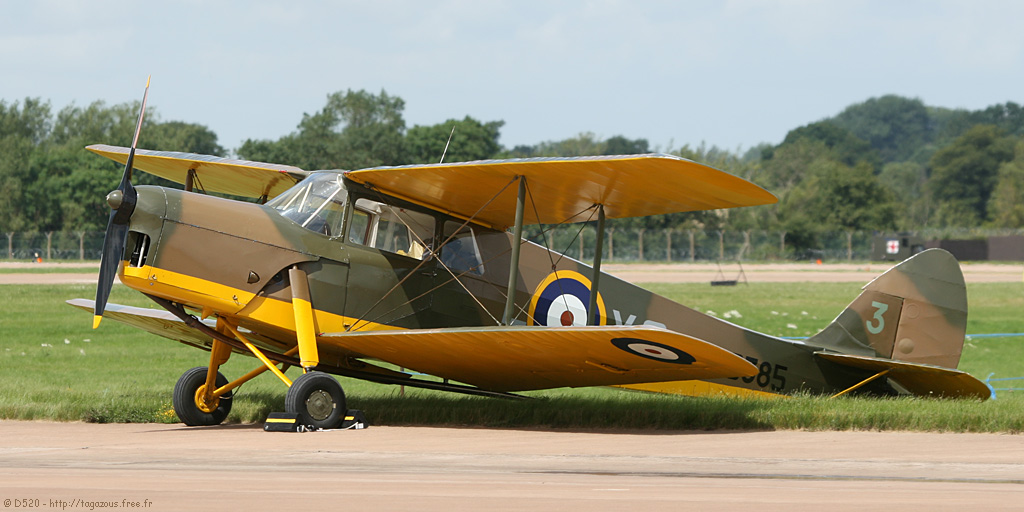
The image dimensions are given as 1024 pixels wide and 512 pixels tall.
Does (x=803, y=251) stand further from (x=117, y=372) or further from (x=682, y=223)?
(x=117, y=372)

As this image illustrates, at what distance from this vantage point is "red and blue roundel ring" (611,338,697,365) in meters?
8.85

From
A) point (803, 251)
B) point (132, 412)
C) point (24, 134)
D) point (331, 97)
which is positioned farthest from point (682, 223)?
point (132, 412)

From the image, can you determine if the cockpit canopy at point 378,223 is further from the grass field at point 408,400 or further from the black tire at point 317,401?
the grass field at point 408,400

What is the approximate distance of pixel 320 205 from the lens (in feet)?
33.5

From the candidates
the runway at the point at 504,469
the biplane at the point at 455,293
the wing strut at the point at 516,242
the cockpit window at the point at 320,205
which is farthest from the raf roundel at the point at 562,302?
the cockpit window at the point at 320,205

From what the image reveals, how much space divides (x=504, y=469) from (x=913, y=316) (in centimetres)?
664

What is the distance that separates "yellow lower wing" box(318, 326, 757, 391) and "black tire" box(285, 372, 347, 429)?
20.9 inches

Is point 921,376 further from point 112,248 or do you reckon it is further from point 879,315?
point 112,248

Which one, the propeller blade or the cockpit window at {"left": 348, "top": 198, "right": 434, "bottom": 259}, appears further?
the cockpit window at {"left": 348, "top": 198, "right": 434, "bottom": 259}

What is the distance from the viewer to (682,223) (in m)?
77.0

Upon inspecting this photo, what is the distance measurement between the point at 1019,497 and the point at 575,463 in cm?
300

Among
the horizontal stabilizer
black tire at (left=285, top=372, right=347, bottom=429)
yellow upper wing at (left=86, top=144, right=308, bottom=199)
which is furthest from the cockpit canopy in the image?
the horizontal stabilizer

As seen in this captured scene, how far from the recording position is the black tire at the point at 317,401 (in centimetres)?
938

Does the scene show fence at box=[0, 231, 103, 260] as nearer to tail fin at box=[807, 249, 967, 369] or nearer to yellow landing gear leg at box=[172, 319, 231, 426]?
yellow landing gear leg at box=[172, 319, 231, 426]
